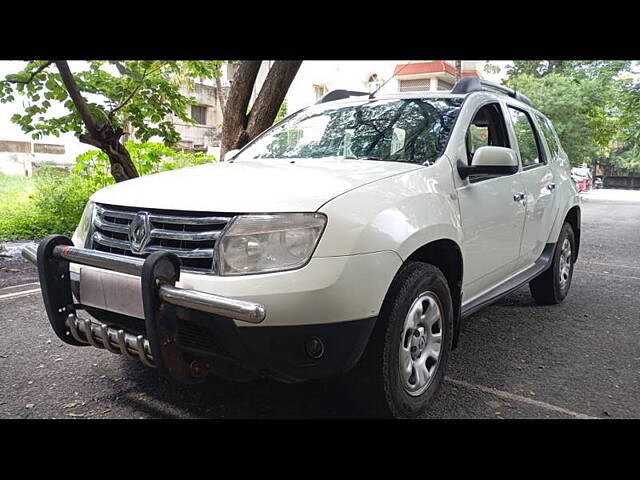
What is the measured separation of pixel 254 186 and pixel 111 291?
793mm

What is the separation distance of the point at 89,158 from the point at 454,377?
846cm

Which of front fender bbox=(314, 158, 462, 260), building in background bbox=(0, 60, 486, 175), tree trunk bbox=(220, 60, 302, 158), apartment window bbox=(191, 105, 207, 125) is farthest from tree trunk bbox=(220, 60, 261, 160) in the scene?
apartment window bbox=(191, 105, 207, 125)

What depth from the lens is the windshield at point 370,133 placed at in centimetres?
325

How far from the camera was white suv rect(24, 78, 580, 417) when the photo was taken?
2221 mm

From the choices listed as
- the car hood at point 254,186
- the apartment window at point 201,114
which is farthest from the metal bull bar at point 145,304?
the apartment window at point 201,114

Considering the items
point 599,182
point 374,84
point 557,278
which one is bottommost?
point 599,182

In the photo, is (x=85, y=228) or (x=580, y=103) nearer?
(x=85, y=228)

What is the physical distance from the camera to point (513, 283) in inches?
158

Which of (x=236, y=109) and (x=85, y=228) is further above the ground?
(x=236, y=109)

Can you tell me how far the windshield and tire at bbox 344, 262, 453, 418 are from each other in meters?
0.83

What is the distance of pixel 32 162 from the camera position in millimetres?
15508

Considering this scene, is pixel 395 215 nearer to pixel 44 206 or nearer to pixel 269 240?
pixel 269 240

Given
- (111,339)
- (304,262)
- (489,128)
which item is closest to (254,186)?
(304,262)
